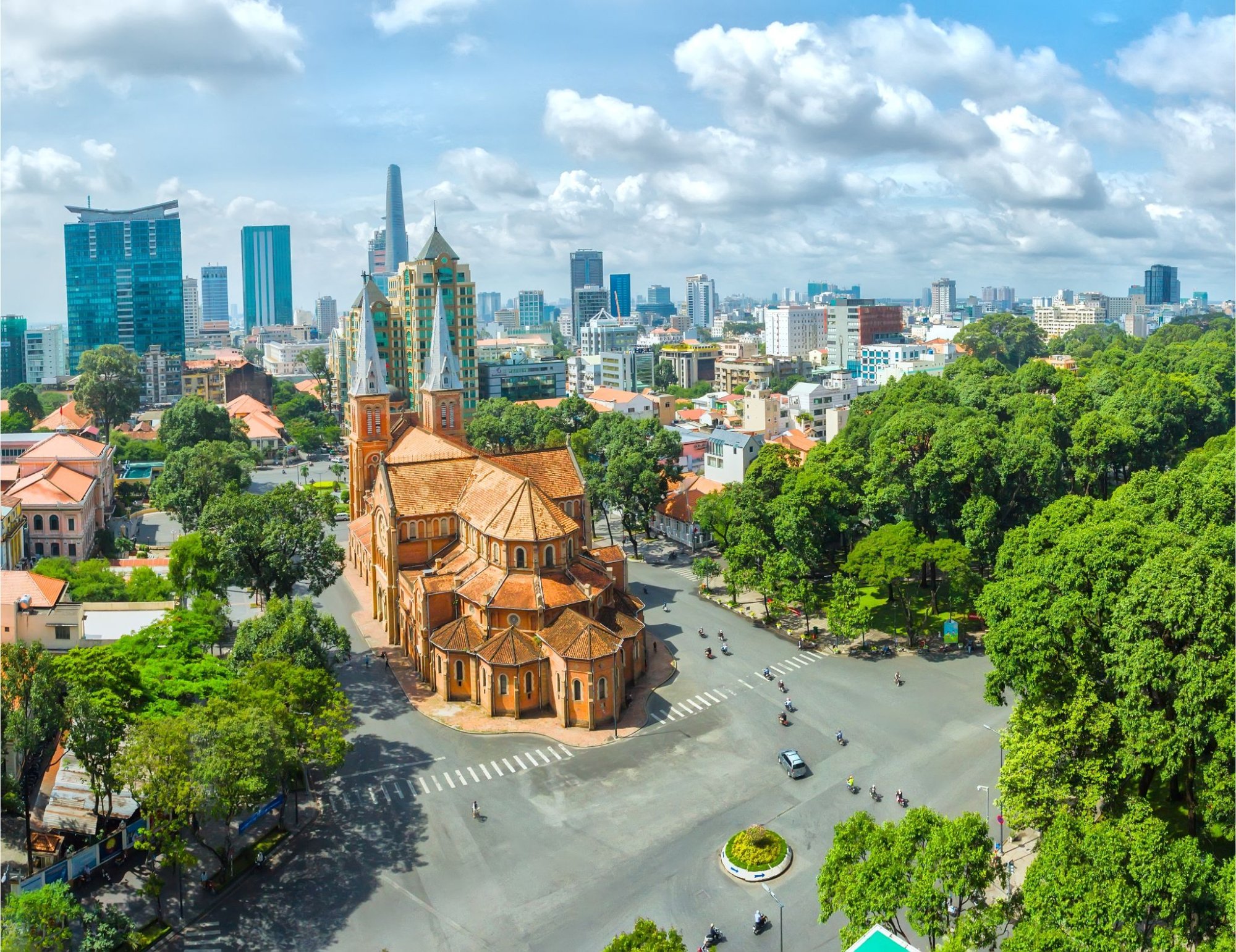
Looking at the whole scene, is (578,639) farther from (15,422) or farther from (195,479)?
(15,422)

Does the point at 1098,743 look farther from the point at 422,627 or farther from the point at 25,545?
the point at 25,545

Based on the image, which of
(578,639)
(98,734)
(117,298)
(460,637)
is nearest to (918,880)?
(578,639)

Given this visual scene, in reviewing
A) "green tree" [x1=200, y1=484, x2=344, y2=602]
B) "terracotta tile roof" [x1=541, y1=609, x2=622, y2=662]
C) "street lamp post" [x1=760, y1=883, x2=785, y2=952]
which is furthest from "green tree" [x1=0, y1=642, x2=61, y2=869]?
"street lamp post" [x1=760, y1=883, x2=785, y2=952]

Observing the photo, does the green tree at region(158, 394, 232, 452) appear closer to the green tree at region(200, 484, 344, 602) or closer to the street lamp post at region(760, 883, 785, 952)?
the green tree at region(200, 484, 344, 602)

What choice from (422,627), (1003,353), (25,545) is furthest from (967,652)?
(1003,353)

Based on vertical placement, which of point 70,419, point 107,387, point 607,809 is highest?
point 107,387

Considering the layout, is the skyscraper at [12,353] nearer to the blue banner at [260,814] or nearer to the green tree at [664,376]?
the green tree at [664,376]

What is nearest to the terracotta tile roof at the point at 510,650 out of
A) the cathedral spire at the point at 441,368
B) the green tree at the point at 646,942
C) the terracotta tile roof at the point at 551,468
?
the terracotta tile roof at the point at 551,468
